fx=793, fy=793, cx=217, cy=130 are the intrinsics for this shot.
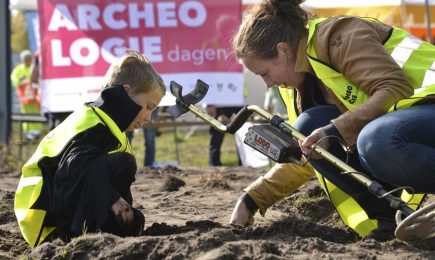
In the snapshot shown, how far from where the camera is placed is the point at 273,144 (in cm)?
375

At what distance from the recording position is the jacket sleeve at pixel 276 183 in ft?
14.4

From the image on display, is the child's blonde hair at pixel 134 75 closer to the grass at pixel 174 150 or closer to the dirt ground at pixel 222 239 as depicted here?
the dirt ground at pixel 222 239

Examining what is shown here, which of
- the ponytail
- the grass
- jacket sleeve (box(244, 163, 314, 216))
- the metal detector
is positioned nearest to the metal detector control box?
the metal detector

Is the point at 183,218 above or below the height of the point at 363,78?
below

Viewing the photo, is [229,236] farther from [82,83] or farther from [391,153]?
[82,83]

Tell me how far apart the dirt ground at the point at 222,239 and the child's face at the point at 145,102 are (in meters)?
0.56

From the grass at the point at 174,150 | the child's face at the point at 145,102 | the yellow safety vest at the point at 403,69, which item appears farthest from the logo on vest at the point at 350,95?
the grass at the point at 174,150

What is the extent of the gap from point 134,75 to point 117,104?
0.78ft

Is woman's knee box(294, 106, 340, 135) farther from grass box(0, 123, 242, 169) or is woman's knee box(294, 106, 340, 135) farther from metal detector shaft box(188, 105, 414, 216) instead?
grass box(0, 123, 242, 169)

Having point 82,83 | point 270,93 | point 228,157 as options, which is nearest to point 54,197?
point 82,83

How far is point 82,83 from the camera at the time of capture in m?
9.87

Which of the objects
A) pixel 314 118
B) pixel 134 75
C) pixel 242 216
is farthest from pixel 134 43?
pixel 314 118

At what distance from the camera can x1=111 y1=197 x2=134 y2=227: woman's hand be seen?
150 inches

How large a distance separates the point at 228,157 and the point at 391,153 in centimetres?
1008
